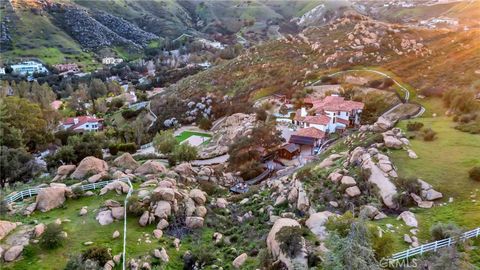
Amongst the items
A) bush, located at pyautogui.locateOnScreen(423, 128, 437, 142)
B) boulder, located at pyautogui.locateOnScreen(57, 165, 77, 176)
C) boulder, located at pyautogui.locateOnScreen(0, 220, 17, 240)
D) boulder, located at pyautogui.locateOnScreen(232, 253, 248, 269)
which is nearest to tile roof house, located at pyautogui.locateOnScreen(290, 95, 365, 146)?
bush, located at pyautogui.locateOnScreen(423, 128, 437, 142)

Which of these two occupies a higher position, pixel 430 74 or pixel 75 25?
pixel 430 74

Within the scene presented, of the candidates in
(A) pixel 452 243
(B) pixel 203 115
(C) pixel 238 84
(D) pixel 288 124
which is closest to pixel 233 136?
(D) pixel 288 124

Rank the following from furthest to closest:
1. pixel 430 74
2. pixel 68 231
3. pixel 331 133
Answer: pixel 430 74 → pixel 331 133 → pixel 68 231

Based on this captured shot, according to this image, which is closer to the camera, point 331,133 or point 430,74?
point 331,133

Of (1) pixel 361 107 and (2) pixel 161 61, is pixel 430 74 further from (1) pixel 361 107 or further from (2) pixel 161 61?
(2) pixel 161 61

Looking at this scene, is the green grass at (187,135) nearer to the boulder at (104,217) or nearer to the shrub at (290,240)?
the boulder at (104,217)

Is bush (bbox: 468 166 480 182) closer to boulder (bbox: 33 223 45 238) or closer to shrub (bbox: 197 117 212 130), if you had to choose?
boulder (bbox: 33 223 45 238)
